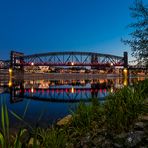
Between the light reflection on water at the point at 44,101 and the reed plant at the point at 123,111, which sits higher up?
the reed plant at the point at 123,111

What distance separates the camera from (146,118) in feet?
41.6

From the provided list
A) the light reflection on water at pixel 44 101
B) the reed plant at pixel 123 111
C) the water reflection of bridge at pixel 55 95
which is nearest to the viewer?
the reed plant at pixel 123 111

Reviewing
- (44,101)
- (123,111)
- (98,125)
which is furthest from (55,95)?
(123,111)

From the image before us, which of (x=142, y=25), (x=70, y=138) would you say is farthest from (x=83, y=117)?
(x=142, y=25)

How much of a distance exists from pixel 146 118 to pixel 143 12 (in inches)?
718

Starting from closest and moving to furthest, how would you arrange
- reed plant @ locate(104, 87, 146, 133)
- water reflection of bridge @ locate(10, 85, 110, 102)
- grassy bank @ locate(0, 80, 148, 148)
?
grassy bank @ locate(0, 80, 148, 148), reed plant @ locate(104, 87, 146, 133), water reflection of bridge @ locate(10, 85, 110, 102)

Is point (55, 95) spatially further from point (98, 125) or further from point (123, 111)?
point (123, 111)

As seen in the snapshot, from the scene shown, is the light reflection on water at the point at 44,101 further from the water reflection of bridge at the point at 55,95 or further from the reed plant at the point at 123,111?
the reed plant at the point at 123,111

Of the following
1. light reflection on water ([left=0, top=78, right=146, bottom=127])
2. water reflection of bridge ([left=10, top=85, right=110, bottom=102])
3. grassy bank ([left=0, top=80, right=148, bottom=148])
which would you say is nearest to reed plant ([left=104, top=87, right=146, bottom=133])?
grassy bank ([left=0, top=80, right=148, bottom=148])

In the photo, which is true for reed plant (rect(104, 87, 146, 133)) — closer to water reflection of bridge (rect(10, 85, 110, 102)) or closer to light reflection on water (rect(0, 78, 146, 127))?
light reflection on water (rect(0, 78, 146, 127))

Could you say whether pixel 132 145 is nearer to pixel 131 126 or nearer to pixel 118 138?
pixel 118 138

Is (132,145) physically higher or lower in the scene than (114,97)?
lower

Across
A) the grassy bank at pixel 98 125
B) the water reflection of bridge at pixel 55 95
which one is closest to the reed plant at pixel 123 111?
the grassy bank at pixel 98 125

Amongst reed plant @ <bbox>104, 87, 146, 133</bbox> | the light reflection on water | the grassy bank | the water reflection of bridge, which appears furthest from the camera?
the water reflection of bridge
